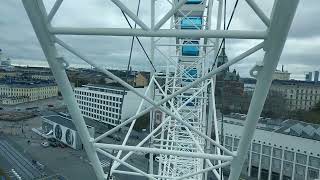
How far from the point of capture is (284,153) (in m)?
17.9

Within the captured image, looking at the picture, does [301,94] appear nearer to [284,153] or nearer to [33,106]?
[284,153]

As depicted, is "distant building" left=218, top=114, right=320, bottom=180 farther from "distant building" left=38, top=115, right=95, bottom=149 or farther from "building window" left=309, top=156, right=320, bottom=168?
"distant building" left=38, top=115, right=95, bottom=149

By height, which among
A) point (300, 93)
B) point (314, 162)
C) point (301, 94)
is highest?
point (300, 93)

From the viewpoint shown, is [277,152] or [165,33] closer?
[165,33]

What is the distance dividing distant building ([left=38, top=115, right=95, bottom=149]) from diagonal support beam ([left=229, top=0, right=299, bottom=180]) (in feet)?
66.9

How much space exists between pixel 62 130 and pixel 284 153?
52.4 feet

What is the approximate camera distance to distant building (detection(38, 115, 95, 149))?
23.7 metres

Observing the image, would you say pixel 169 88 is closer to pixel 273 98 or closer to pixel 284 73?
pixel 273 98

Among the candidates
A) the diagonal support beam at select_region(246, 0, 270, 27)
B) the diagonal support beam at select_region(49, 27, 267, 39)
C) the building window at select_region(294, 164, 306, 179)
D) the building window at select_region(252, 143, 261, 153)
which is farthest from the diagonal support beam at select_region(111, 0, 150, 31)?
the building window at select_region(252, 143, 261, 153)

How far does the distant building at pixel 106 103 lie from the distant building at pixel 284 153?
45.2 ft

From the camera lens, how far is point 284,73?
254ft

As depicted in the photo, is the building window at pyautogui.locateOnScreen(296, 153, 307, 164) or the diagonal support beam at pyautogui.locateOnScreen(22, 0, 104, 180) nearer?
the diagonal support beam at pyautogui.locateOnScreen(22, 0, 104, 180)

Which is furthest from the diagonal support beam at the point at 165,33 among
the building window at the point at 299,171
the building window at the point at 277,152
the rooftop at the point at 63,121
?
the rooftop at the point at 63,121

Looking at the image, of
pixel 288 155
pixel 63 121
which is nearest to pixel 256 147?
pixel 288 155
